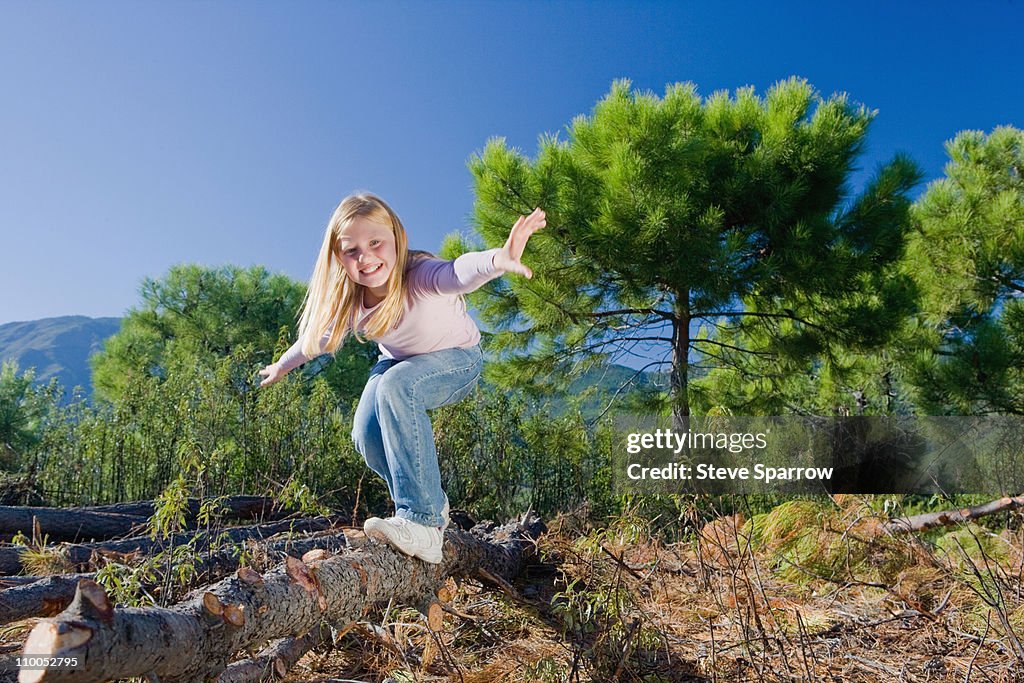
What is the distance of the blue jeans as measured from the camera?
1.84 m

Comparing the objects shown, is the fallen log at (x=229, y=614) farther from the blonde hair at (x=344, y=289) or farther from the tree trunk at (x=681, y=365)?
the tree trunk at (x=681, y=365)

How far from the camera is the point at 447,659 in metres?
1.90

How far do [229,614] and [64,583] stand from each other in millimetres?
819

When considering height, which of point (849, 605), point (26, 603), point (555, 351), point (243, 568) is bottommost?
point (849, 605)

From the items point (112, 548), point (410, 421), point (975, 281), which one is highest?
point (975, 281)

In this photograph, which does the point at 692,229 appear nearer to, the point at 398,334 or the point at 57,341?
the point at 398,334

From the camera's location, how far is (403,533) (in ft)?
6.37

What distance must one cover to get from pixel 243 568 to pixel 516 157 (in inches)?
204

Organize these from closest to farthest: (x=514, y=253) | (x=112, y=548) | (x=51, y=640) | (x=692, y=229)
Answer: (x=51, y=640) < (x=514, y=253) < (x=112, y=548) < (x=692, y=229)

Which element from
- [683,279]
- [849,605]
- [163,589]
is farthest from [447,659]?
[683,279]

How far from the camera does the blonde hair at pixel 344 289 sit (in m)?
1.89

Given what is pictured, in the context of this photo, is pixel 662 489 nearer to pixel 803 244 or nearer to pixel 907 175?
pixel 803 244

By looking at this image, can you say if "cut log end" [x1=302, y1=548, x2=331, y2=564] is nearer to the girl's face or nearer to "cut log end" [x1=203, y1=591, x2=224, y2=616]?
"cut log end" [x1=203, y1=591, x2=224, y2=616]

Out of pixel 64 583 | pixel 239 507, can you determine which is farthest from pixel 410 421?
pixel 239 507
